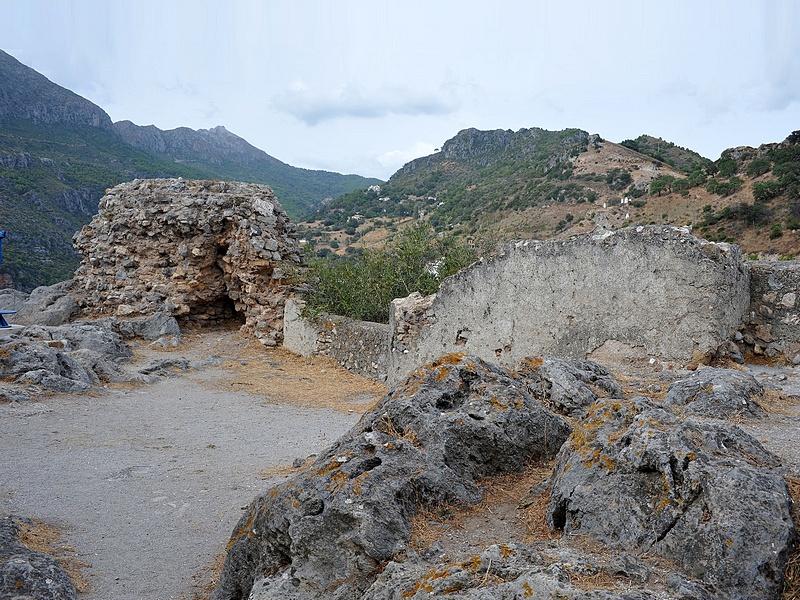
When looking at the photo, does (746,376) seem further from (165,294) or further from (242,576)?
(165,294)

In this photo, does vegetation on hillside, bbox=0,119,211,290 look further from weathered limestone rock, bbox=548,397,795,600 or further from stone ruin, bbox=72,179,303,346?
weathered limestone rock, bbox=548,397,795,600

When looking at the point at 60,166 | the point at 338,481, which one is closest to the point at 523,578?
the point at 338,481

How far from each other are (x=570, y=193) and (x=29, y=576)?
33.9m

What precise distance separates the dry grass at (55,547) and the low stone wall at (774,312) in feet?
19.1

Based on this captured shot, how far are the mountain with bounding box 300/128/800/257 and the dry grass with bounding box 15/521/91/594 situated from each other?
11.0m

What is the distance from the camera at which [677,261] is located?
576 centimetres

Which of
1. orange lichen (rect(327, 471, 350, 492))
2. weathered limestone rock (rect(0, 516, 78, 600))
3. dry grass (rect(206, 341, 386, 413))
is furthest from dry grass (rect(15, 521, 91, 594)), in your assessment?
dry grass (rect(206, 341, 386, 413))

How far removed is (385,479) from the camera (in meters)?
2.86

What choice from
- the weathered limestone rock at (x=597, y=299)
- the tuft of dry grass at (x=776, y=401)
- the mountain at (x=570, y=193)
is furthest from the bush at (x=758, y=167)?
the tuft of dry grass at (x=776, y=401)

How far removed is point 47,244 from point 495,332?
2339cm

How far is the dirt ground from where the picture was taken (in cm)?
308

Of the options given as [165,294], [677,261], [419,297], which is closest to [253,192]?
[165,294]

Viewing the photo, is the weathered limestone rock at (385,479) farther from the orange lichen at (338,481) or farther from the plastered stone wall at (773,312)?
the plastered stone wall at (773,312)

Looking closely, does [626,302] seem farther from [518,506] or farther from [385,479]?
[385,479]
